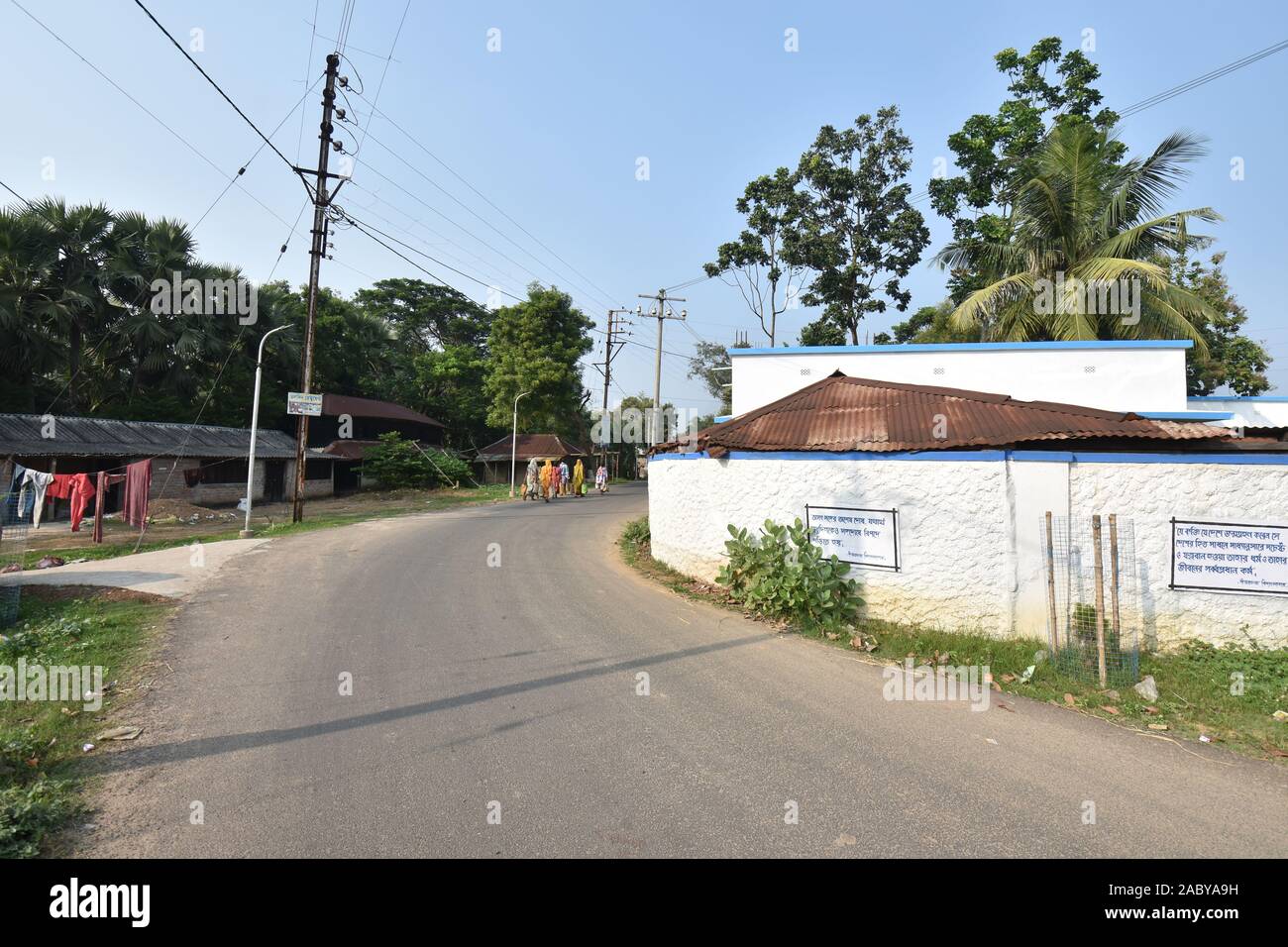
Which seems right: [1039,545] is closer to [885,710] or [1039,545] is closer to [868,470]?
[868,470]

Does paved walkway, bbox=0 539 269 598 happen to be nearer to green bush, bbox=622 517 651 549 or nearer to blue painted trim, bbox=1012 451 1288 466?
green bush, bbox=622 517 651 549

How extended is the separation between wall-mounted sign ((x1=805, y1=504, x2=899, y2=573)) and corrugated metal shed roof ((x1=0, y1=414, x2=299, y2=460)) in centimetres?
2249

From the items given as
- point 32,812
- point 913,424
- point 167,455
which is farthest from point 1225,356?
point 167,455

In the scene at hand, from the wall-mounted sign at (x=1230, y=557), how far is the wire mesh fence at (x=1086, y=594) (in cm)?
40

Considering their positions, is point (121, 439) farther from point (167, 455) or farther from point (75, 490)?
point (75, 490)

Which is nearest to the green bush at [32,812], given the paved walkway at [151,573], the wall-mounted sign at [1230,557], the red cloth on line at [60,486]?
the paved walkway at [151,573]

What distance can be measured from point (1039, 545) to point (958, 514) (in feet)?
2.70

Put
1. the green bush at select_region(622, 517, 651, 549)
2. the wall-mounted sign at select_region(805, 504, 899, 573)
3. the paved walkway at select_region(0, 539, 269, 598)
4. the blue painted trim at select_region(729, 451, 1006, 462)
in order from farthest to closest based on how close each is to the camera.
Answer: the green bush at select_region(622, 517, 651, 549) < the paved walkway at select_region(0, 539, 269, 598) < the wall-mounted sign at select_region(805, 504, 899, 573) < the blue painted trim at select_region(729, 451, 1006, 462)

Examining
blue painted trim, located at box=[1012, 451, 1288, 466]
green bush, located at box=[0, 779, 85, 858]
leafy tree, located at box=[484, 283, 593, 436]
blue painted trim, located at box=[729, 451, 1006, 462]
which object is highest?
leafy tree, located at box=[484, 283, 593, 436]

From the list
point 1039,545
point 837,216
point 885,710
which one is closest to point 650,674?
point 885,710

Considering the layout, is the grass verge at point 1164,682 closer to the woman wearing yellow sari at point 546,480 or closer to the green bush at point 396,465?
the woman wearing yellow sari at point 546,480

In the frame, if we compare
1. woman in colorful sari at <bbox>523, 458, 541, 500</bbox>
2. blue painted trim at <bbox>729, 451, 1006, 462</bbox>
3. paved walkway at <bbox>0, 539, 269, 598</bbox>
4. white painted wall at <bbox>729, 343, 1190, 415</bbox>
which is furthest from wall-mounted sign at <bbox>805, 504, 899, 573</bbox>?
woman in colorful sari at <bbox>523, 458, 541, 500</bbox>

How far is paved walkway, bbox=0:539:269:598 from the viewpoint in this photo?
8758 mm

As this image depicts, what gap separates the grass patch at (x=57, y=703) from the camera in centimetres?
315
